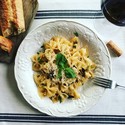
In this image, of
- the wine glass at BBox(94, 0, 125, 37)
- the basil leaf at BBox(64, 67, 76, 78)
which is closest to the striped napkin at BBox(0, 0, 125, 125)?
the wine glass at BBox(94, 0, 125, 37)

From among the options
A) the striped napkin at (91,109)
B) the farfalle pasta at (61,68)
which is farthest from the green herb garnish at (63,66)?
the striped napkin at (91,109)

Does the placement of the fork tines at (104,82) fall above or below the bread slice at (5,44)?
below

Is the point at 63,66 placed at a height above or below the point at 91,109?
above

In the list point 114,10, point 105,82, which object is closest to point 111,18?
point 114,10

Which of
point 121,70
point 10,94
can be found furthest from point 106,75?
point 10,94

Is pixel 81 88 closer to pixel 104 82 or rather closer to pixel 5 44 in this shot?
pixel 104 82

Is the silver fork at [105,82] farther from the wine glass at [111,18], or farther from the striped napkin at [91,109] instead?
the wine glass at [111,18]
